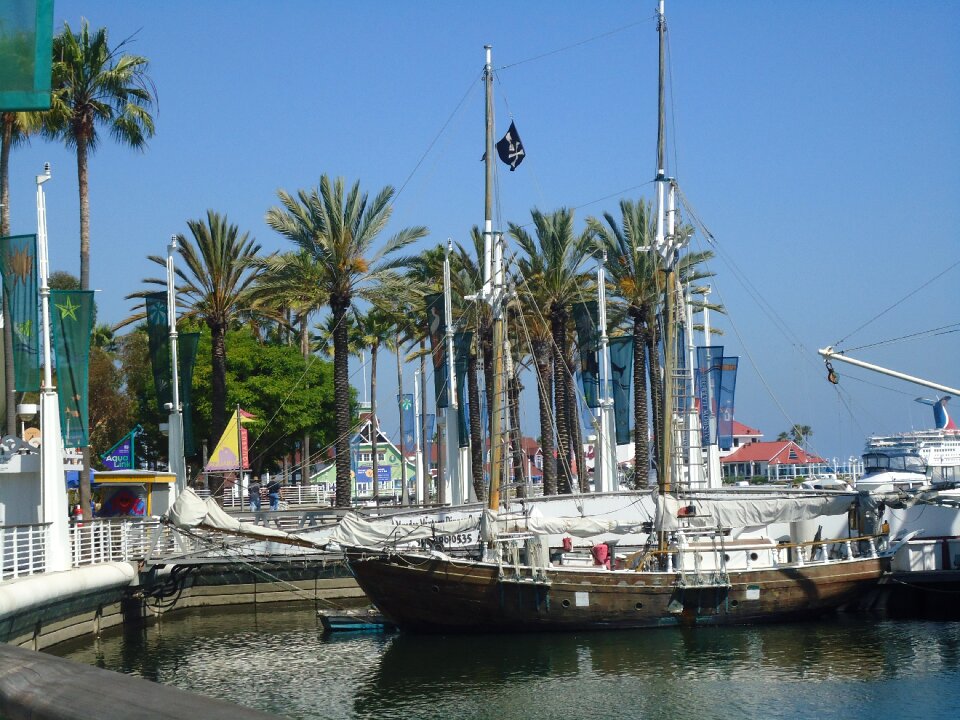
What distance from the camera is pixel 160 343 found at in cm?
4156

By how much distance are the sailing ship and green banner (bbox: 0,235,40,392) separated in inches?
362

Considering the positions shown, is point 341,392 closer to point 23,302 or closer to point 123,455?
point 123,455

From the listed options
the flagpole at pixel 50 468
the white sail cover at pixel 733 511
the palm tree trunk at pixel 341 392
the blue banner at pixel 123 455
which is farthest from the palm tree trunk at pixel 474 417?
the flagpole at pixel 50 468

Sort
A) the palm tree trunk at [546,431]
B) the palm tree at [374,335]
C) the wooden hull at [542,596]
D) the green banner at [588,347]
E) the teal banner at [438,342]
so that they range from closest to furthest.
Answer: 1. the wooden hull at [542,596]
2. the teal banner at [438,342]
3. the green banner at [588,347]
4. the palm tree trunk at [546,431]
5. the palm tree at [374,335]

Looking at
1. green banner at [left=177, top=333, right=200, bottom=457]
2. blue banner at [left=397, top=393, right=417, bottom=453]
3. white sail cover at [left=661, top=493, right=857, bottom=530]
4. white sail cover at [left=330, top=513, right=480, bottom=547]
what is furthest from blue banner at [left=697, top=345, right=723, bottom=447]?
green banner at [left=177, top=333, right=200, bottom=457]

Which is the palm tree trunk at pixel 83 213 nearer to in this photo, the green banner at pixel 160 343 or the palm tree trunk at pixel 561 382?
the green banner at pixel 160 343

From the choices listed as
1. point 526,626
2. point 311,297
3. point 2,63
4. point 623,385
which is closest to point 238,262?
point 311,297

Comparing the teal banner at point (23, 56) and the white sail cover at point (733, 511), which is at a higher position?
the teal banner at point (23, 56)

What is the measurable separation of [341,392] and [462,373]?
5.11 m

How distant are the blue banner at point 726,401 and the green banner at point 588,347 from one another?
5944 millimetres

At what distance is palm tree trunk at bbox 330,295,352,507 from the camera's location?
151 feet

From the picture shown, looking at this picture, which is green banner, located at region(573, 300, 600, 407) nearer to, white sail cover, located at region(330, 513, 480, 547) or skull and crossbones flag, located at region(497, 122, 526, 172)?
skull and crossbones flag, located at region(497, 122, 526, 172)

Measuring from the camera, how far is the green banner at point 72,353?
30.0 metres

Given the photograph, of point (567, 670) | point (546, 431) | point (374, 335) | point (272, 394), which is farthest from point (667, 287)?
point (374, 335)
